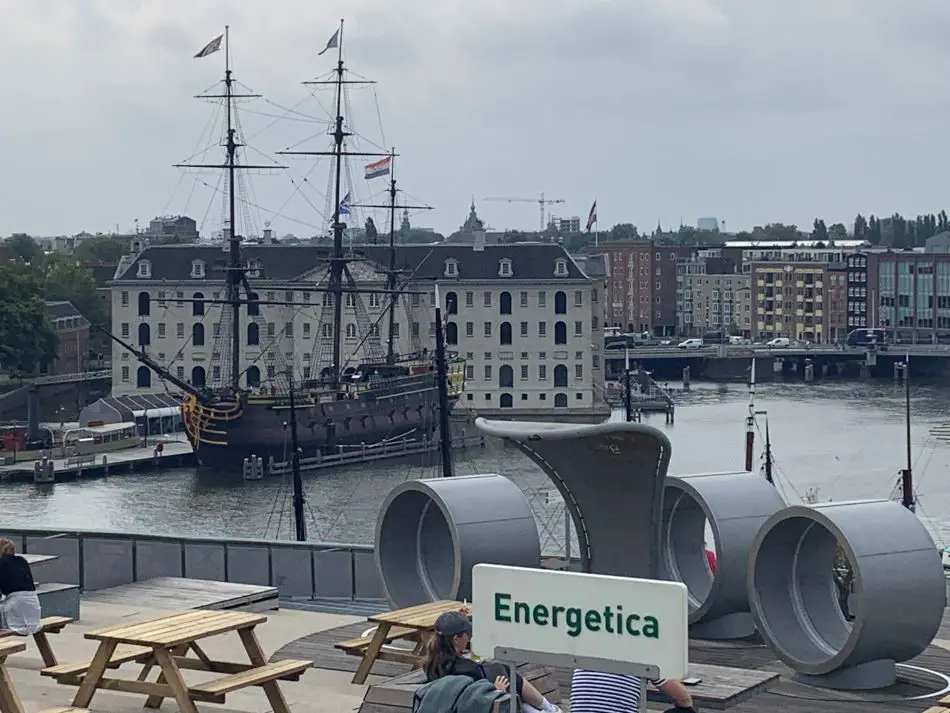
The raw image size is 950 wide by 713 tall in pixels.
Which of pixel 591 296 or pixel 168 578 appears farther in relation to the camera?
pixel 591 296

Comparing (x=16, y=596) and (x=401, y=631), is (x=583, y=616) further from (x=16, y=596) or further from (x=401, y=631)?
(x=16, y=596)

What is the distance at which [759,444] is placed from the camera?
7062 centimetres

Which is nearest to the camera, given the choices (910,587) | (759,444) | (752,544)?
(910,587)

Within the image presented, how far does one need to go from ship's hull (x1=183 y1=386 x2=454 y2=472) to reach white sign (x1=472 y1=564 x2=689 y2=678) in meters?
62.1

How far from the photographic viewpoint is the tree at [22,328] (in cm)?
8619

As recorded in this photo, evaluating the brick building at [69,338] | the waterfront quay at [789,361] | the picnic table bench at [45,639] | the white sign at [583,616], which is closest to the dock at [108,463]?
the brick building at [69,338]

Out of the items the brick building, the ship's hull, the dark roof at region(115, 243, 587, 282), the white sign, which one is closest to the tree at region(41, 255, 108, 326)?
the brick building

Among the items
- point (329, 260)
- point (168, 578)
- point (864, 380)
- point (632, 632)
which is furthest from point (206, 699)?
point (864, 380)

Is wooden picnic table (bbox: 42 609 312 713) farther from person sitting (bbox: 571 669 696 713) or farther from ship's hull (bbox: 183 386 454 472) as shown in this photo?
ship's hull (bbox: 183 386 454 472)

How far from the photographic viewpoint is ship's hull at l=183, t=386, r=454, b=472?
69.5 meters

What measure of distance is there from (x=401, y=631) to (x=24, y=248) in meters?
146

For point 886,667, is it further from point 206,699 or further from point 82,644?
point 82,644

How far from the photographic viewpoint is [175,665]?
10.1 meters

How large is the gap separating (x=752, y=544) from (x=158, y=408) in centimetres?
6723
